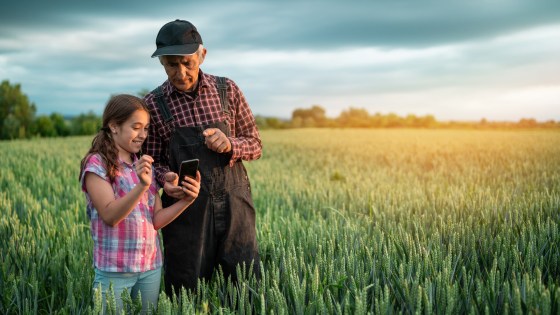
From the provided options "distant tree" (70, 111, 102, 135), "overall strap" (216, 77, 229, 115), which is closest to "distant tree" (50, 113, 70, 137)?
"distant tree" (70, 111, 102, 135)

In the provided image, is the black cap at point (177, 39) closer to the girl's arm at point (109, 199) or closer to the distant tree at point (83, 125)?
the girl's arm at point (109, 199)

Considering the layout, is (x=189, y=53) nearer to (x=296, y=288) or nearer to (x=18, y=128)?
(x=296, y=288)

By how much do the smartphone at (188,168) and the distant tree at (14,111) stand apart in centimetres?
3325

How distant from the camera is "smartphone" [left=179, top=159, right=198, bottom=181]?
225 centimetres

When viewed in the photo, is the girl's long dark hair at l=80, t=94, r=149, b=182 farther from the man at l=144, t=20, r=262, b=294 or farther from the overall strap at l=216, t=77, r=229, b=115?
the overall strap at l=216, t=77, r=229, b=115

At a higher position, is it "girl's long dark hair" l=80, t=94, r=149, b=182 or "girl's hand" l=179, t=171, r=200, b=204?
"girl's long dark hair" l=80, t=94, r=149, b=182

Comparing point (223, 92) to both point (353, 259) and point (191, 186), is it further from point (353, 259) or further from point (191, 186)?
point (353, 259)

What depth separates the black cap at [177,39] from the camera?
246 centimetres

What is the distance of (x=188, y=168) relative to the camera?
2.29m

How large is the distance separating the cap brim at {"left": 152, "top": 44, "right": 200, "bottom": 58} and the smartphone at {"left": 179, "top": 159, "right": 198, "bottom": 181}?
1.83 feet

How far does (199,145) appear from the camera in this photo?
102 inches

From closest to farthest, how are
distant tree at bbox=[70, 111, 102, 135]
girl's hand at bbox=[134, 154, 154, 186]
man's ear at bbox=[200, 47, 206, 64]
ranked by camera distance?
girl's hand at bbox=[134, 154, 154, 186] < man's ear at bbox=[200, 47, 206, 64] < distant tree at bbox=[70, 111, 102, 135]

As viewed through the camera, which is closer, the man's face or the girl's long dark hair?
the girl's long dark hair

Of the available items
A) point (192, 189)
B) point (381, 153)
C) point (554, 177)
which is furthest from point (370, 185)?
point (381, 153)
